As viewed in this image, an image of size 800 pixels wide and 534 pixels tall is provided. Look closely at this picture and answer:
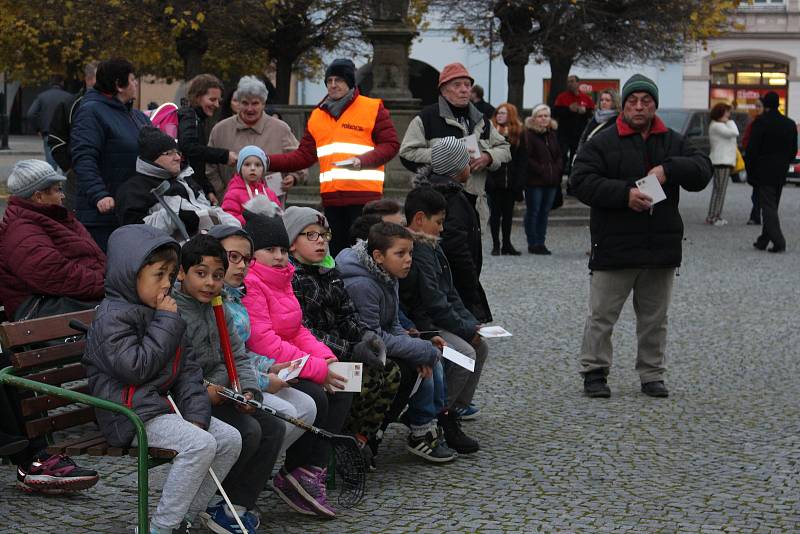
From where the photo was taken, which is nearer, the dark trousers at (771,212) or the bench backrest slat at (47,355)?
the bench backrest slat at (47,355)

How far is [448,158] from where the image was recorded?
836 centimetres

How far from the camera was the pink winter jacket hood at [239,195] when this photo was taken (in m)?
8.95

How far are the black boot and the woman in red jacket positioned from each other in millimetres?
1952

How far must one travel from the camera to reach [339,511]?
601 centimetres

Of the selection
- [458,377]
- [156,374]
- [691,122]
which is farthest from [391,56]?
[691,122]

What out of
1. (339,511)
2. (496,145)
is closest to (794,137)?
(496,145)

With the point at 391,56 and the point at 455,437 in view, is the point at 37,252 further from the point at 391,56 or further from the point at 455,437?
the point at 391,56

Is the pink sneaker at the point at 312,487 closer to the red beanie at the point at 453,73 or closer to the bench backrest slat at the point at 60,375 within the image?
the bench backrest slat at the point at 60,375

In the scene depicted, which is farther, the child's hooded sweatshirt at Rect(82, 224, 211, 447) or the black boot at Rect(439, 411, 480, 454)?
→ the black boot at Rect(439, 411, 480, 454)

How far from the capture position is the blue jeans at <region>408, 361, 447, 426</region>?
22.2 feet

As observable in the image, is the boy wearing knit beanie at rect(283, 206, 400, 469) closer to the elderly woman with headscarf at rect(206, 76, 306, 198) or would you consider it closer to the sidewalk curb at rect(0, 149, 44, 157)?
the elderly woman with headscarf at rect(206, 76, 306, 198)

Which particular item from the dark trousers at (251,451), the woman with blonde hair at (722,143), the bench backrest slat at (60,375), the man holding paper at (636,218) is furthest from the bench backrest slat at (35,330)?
the woman with blonde hair at (722,143)

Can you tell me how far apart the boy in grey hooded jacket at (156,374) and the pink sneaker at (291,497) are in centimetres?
58

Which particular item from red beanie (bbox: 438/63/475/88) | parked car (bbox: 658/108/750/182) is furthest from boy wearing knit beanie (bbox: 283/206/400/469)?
parked car (bbox: 658/108/750/182)
